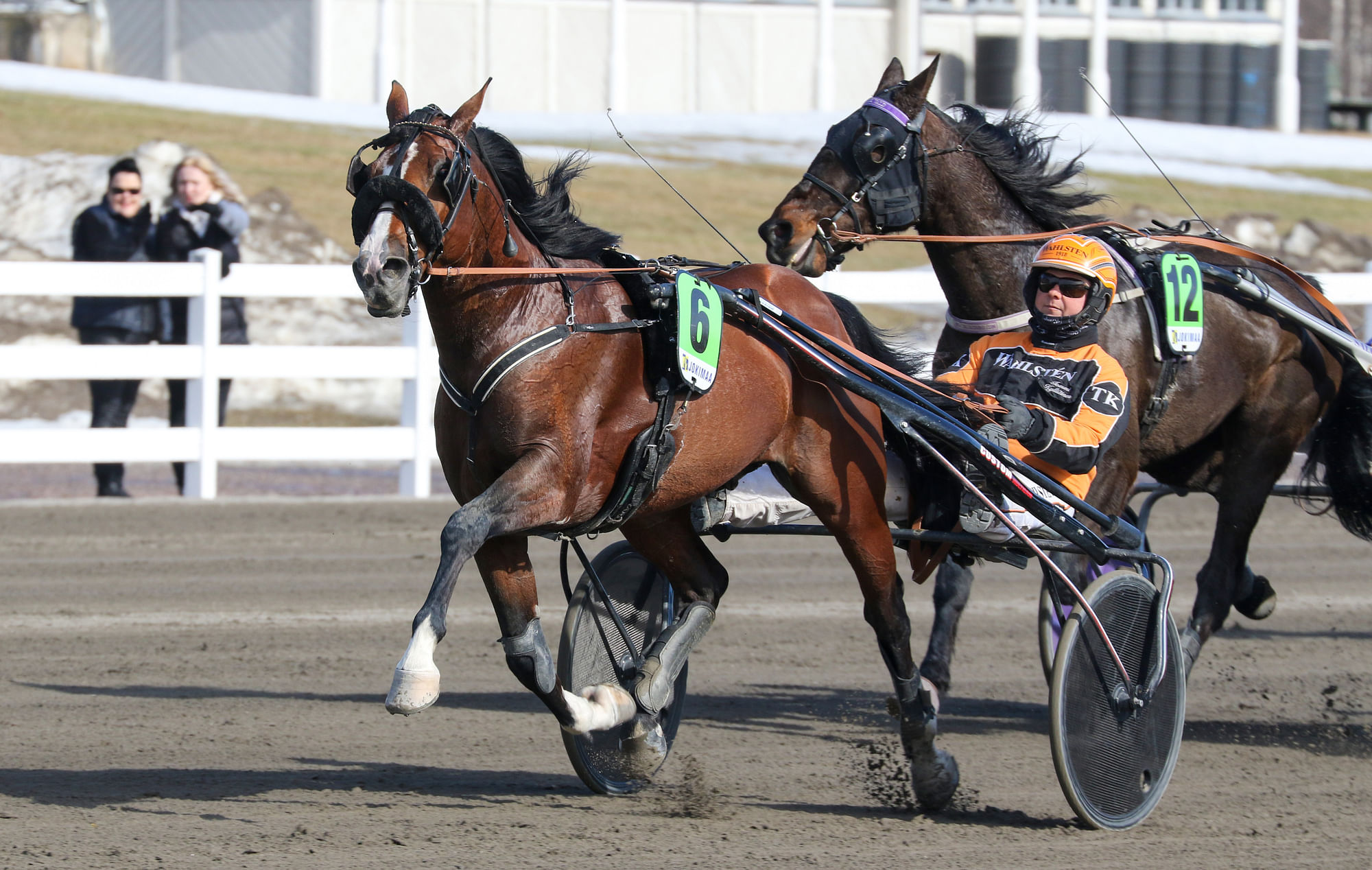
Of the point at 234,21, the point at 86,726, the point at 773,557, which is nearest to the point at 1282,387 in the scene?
the point at 773,557

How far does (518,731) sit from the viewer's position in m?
4.98

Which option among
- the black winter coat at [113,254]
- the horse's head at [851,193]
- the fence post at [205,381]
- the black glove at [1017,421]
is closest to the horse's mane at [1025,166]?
the horse's head at [851,193]

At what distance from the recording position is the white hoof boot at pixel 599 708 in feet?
12.7

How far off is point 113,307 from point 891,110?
567 cm

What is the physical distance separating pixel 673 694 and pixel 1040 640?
4.69ft

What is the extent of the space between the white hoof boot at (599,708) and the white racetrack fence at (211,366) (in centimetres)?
472

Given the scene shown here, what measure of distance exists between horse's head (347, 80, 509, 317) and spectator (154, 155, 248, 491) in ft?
19.1

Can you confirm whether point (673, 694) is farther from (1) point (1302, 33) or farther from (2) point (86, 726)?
(1) point (1302, 33)

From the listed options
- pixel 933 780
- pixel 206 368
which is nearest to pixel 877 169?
pixel 933 780

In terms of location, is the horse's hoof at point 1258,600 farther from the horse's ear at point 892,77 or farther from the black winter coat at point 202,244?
the black winter coat at point 202,244

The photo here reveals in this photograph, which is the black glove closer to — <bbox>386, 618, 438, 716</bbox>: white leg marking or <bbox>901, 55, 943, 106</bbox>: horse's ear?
<bbox>901, 55, 943, 106</bbox>: horse's ear

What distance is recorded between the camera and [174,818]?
3922 millimetres

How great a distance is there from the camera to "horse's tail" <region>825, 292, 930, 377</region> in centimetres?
474

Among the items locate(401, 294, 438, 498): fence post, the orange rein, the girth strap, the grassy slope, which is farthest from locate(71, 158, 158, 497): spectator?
the grassy slope
